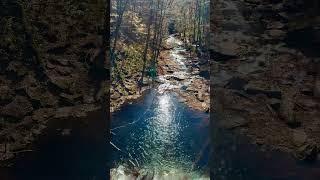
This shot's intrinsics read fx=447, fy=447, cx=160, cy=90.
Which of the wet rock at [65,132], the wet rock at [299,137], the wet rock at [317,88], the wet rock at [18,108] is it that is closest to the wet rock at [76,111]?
the wet rock at [65,132]

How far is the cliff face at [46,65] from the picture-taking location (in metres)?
3.61

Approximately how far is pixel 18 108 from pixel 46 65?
1.38 feet

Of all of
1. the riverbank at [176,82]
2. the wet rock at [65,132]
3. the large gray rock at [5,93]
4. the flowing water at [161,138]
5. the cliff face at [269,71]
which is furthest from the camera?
the riverbank at [176,82]

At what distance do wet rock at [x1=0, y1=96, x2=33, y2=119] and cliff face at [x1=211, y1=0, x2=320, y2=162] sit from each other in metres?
1.57

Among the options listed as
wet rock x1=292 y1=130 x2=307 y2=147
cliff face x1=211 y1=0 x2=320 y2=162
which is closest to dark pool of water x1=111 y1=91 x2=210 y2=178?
cliff face x1=211 y1=0 x2=320 y2=162

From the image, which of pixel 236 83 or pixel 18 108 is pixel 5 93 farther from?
pixel 236 83

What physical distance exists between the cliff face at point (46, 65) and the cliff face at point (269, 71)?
105 centimetres

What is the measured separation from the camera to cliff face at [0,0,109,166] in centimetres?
361

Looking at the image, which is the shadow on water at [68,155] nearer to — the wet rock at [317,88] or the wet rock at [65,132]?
the wet rock at [65,132]

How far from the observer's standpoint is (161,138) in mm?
4125

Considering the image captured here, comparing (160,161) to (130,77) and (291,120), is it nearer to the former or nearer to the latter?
(130,77)

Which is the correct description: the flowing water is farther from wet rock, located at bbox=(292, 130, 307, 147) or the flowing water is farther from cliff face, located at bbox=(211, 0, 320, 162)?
wet rock, located at bbox=(292, 130, 307, 147)

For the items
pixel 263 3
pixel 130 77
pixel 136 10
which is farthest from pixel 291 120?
pixel 136 10

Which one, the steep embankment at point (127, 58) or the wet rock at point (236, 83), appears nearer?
the wet rock at point (236, 83)
